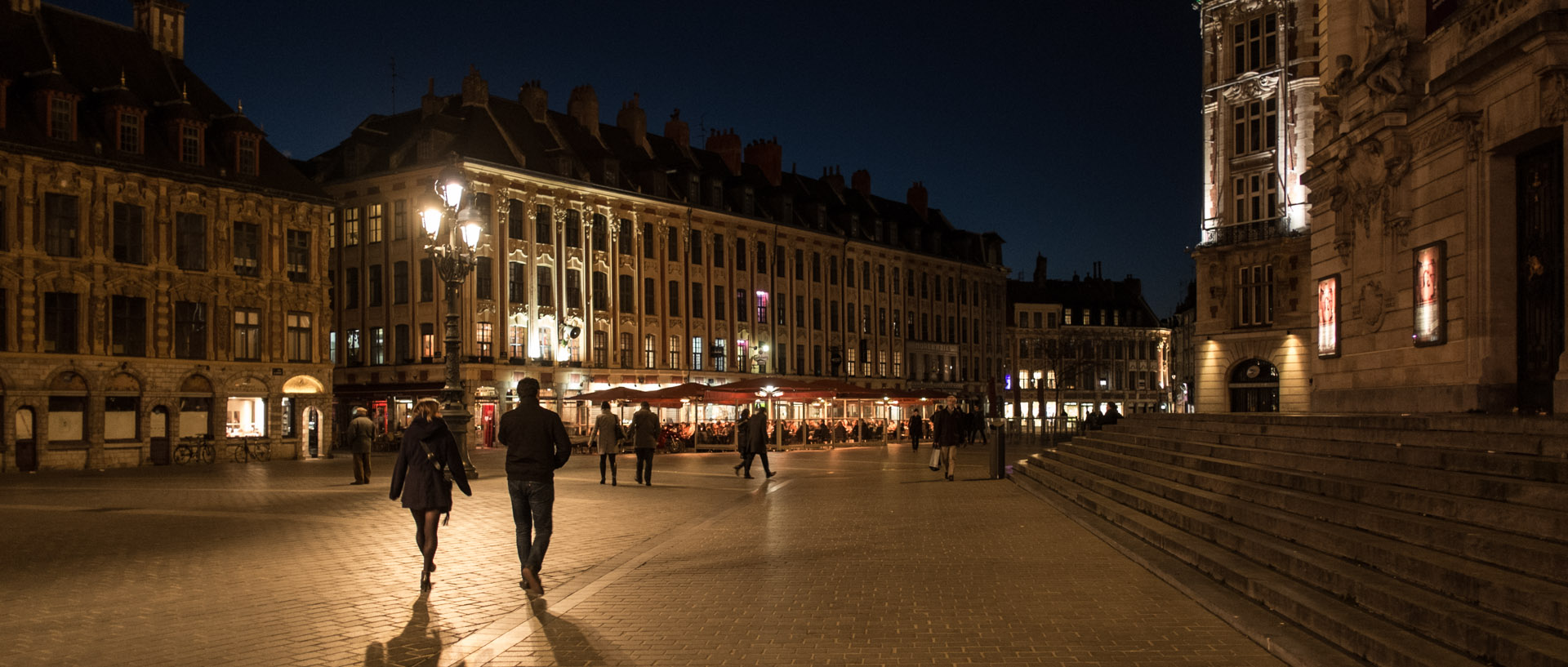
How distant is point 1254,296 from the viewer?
147 ft

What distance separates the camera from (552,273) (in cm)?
5347

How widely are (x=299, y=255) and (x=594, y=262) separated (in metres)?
17.0

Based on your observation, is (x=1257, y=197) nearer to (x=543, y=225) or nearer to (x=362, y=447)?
(x=543, y=225)

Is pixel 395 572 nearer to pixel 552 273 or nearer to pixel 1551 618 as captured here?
pixel 1551 618

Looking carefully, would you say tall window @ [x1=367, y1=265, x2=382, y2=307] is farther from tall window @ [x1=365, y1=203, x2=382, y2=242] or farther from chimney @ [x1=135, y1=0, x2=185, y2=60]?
chimney @ [x1=135, y1=0, x2=185, y2=60]

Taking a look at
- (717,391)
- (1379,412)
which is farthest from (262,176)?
(1379,412)

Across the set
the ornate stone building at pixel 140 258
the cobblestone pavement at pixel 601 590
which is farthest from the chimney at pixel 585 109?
the cobblestone pavement at pixel 601 590

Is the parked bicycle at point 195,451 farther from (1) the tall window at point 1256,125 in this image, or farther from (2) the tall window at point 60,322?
(1) the tall window at point 1256,125

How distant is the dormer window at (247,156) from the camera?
38.3 meters

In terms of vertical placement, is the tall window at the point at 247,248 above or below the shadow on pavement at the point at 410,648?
above

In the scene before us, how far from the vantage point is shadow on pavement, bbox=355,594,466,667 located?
7781 millimetres

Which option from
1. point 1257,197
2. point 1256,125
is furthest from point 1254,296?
point 1256,125

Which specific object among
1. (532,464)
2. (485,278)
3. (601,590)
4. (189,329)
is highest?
(485,278)

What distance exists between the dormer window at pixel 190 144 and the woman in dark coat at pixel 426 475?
1194 inches
